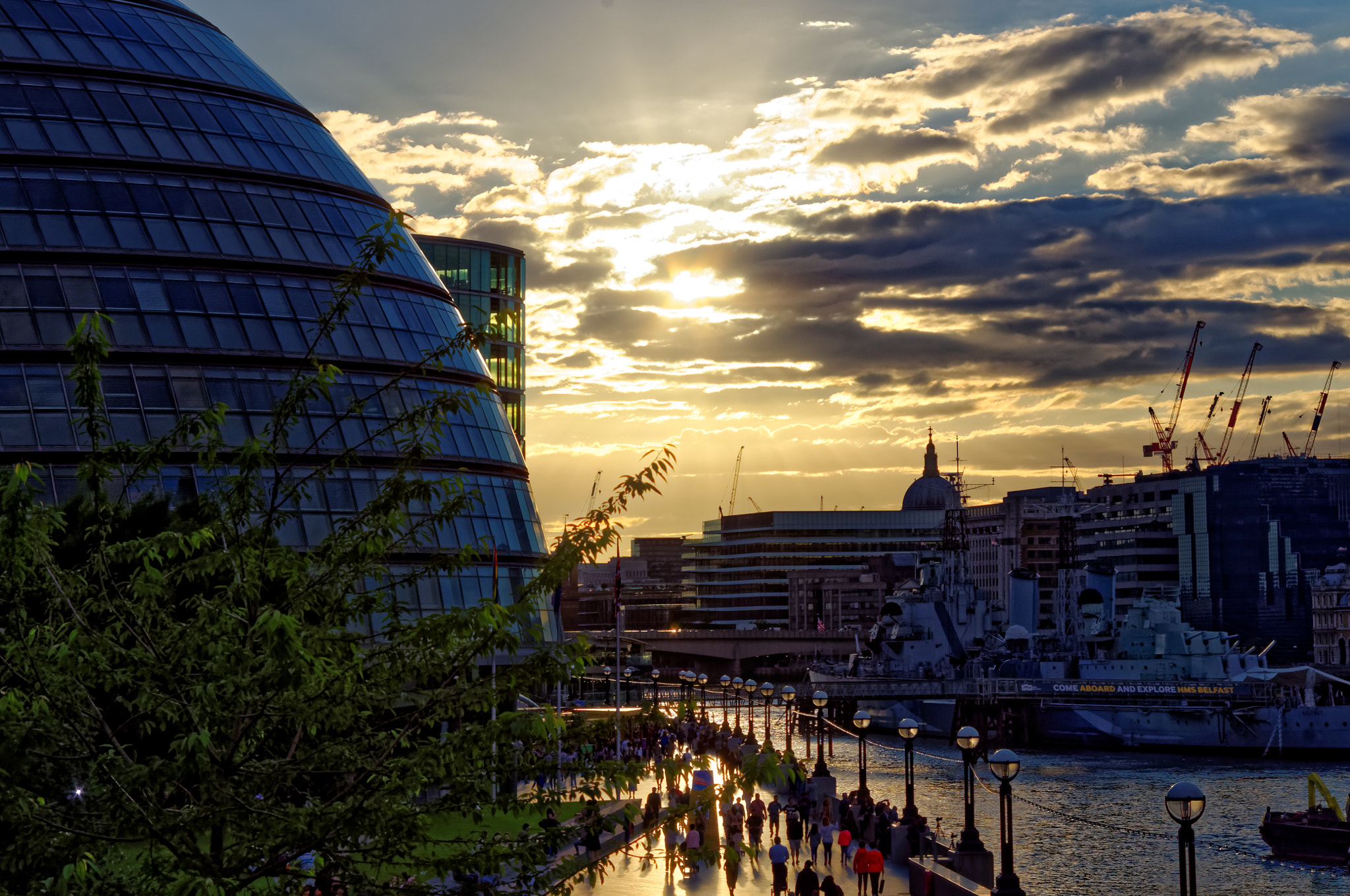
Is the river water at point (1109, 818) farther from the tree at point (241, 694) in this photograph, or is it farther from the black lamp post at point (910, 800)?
the tree at point (241, 694)

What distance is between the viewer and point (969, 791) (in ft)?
128

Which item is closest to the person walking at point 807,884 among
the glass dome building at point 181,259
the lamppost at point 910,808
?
the lamppost at point 910,808

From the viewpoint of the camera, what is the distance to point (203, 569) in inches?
517

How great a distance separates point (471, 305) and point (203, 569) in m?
121

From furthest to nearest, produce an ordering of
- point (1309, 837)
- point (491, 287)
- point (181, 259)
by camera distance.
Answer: point (491, 287), point (1309, 837), point (181, 259)

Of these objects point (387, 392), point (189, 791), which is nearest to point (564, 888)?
point (189, 791)

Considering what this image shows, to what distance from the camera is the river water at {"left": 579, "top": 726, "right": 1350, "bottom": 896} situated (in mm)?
58256

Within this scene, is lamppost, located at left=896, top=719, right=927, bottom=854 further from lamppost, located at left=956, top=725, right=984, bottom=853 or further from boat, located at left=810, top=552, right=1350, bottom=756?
boat, located at left=810, top=552, right=1350, bottom=756

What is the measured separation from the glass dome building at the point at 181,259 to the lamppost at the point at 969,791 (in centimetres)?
1994

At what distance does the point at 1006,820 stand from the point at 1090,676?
11826 centimetres

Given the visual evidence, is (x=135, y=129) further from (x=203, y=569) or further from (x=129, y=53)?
(x=203, y=569)

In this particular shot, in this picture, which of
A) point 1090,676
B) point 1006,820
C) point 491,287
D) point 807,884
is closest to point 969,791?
point 1006,820

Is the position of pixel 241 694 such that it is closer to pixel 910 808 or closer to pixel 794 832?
pixel 794 832

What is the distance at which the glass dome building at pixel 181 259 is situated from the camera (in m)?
52.3
